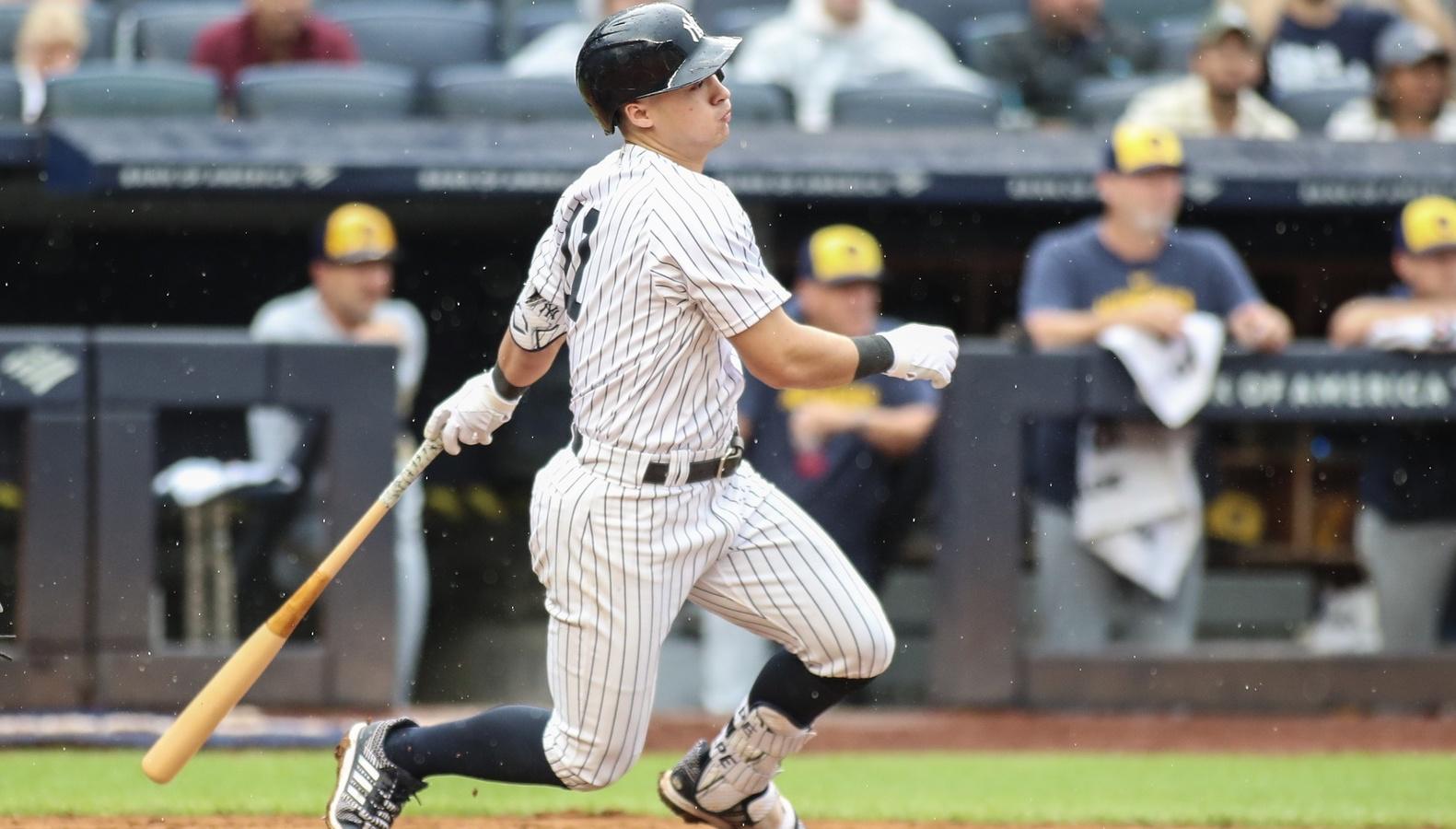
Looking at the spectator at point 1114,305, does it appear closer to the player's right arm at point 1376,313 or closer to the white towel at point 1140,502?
the white towel at point 1140,502

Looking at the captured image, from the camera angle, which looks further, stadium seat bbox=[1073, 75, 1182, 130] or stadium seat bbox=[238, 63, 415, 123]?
stadium seat bbox=[1073, 75, 1182, 130]

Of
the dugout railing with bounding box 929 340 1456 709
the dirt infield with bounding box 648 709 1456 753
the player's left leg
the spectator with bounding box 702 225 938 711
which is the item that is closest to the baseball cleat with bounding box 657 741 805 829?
the player's left leg

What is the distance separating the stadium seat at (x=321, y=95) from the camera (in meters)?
6.29

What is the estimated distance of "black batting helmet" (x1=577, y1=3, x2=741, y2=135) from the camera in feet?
10.0

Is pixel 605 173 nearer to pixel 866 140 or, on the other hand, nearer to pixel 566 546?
pixel 566 546

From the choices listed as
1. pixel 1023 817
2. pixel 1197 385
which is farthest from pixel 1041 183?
pixel 1023 817

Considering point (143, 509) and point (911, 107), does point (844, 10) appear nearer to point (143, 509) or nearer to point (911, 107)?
point (911, 107)

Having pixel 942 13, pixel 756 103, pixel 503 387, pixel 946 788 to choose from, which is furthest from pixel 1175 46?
pixel 503 387

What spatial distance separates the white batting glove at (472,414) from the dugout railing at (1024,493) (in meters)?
2.24

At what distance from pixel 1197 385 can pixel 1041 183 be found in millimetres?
966

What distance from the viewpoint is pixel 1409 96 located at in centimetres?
649

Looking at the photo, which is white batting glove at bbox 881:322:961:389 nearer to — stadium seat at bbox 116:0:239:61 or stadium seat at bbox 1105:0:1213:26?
stadium seat at bbox 116:0:239:61

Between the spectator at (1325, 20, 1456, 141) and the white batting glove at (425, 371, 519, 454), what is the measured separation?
395 centimetres

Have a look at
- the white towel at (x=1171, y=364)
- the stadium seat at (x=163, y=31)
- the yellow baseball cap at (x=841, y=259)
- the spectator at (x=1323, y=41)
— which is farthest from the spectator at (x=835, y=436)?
the stadium seat at (x=163, y=31)
